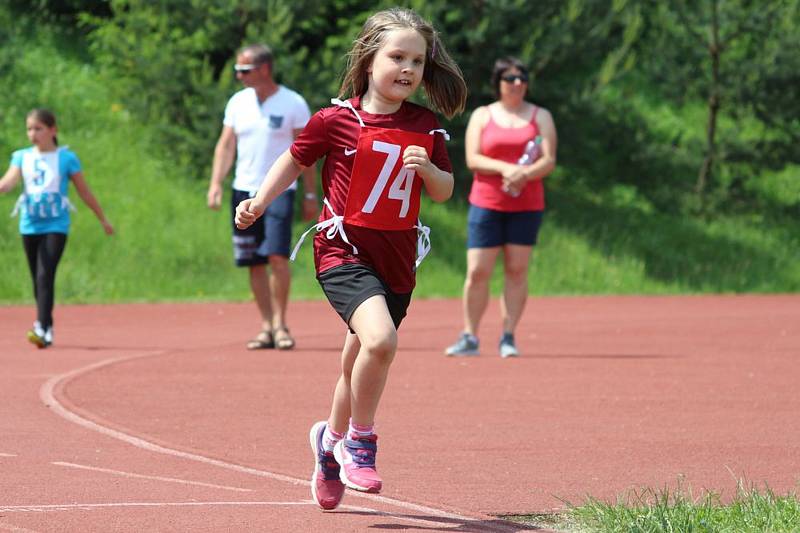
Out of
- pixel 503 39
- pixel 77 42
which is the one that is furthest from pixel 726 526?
pixel 77 42

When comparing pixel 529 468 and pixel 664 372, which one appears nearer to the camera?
pixel 529 468

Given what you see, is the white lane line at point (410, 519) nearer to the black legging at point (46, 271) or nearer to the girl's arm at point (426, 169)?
the girl's arm at point (426, 169)

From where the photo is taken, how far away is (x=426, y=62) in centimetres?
630

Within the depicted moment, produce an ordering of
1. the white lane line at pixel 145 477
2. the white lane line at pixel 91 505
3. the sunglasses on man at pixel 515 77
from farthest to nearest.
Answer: the sunglasses on man at pixel 515 77
the white lane line at pixel 145 477
the white lane line at pixel 91 505

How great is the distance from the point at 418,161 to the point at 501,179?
606 cm

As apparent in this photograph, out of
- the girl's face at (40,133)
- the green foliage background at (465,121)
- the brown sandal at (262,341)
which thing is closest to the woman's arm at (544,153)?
the brown sandal at (262,341)

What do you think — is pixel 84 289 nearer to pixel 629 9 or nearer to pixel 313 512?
pixel 629 9

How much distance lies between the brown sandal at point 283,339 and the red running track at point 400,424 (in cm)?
16

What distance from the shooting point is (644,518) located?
512cm

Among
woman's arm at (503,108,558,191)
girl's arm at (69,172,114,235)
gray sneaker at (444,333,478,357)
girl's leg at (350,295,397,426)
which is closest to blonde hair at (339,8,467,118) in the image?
girl's leg at (350,295,397,426)

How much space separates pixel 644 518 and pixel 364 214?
1.64 metres

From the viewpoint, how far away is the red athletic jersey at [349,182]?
601 cm

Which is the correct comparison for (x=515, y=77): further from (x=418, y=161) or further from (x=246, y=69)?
(x=418, y=161)

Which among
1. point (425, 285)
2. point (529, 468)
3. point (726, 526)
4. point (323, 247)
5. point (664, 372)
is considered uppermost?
point (323, 247)
